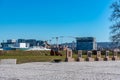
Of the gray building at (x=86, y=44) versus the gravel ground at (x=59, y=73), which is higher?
the gray building at (x=86, y=44)

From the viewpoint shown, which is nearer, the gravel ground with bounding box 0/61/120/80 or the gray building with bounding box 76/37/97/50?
the gravel ground with bounding box 0/61/120/80

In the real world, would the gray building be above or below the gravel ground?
above

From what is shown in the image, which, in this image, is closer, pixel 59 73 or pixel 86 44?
pixel 59 73

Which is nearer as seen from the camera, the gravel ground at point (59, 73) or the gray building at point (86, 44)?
the gravel ground at point (59, 73)

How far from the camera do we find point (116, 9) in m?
65.9

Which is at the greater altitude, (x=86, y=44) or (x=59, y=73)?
(x=86, y=44)

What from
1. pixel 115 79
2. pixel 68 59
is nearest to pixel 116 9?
pixel 68 59

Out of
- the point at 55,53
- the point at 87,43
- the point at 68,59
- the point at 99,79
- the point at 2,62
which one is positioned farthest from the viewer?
the point at 87,43

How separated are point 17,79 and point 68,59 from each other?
72.8 feet

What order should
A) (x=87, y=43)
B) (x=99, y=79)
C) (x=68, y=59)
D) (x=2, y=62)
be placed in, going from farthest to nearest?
(x=87, y=43) → (x=68, y=59) → (x=2, y=62) → (x=99, y=79)

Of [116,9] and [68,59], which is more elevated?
[116,9]

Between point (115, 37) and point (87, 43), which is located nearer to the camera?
point (115, 37)

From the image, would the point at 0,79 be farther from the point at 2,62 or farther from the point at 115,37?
the point at 115,37

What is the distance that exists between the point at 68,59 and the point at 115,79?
72.1 feet
